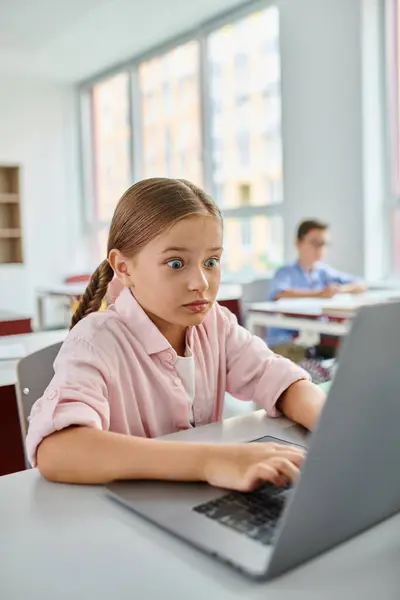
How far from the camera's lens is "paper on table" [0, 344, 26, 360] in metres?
1.80

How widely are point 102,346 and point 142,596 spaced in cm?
49

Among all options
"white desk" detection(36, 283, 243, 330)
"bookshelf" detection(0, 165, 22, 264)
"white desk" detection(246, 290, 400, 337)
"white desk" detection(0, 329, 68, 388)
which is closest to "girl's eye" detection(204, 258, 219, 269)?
"white desk" detection(0, 329, 68, 388)

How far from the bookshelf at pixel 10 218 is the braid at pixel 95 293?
6255 mm

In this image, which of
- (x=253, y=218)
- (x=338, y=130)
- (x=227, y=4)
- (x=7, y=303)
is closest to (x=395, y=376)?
(x=338, y=130)

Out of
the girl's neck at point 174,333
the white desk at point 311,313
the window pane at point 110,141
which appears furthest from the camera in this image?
the window pane at point 110,141

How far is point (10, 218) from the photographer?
721 cm

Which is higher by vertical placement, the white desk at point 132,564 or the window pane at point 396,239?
the window pane at point 396,239

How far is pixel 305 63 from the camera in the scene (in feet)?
14.9

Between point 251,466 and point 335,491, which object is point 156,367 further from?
point 335,491

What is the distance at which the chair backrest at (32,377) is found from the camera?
1140 millimetres

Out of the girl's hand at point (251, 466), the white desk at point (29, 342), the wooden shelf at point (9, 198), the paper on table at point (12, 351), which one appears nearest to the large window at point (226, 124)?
the wooden shelf at point (9, 198)

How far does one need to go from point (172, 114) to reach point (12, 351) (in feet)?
15.6

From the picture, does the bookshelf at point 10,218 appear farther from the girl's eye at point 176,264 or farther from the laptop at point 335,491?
the laptop at point 335,491

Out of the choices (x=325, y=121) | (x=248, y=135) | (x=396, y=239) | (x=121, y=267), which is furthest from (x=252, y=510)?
(x=248, y=135)
